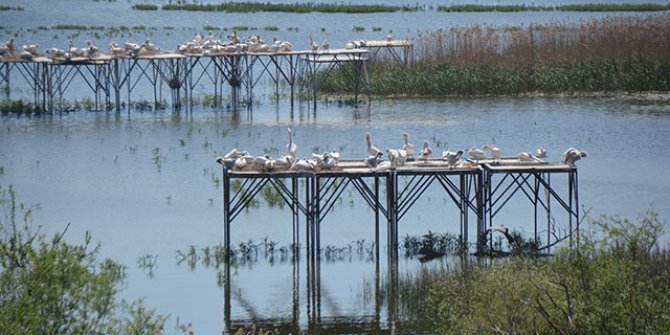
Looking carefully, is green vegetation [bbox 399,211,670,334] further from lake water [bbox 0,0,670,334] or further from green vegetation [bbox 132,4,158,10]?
green vegetation [bbox 132,4,158,10]

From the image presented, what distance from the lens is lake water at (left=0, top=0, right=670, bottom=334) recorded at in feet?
80.4

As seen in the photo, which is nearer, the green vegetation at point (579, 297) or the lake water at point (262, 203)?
the green vegetation at point (579, 297)

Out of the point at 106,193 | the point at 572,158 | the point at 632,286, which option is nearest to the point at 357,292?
the point at 572,158

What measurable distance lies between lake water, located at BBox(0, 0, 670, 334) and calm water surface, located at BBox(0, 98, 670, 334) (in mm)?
46

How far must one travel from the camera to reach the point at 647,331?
1573cm

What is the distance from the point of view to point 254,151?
37.9 metres

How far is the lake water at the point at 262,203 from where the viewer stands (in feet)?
80.4

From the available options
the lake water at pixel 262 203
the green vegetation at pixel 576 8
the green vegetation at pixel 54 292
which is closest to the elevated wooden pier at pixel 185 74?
the lake water at pixel 262 203

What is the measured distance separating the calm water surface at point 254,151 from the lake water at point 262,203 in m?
0.05

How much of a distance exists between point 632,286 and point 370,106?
103ft

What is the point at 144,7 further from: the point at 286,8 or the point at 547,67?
the point at 547,67

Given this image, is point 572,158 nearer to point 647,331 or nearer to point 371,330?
point 371,330

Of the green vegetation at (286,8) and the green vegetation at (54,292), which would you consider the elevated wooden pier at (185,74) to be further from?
the green vegetation at (286,8)

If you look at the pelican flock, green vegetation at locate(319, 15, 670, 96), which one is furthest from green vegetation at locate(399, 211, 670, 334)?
green vegetation at locate(319, 15, 670, 96)
